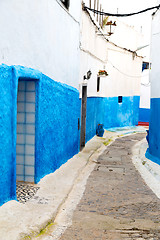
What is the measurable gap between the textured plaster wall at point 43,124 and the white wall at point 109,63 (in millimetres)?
2491

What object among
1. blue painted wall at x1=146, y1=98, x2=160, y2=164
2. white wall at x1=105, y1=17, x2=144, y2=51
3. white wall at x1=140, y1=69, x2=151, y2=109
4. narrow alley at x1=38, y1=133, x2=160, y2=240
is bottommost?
narrow alley at x1=38, y1=133, x2=160, y2=240

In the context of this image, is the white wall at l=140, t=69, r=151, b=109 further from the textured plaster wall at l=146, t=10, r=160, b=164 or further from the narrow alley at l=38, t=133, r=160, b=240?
the narrow alley at l=38, t=133, r=160, b=240

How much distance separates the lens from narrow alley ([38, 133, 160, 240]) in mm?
4762

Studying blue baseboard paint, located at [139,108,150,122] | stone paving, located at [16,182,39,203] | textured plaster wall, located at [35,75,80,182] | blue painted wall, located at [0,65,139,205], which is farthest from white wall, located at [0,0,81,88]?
blue baseboard paint, located at [139,108,150,122]

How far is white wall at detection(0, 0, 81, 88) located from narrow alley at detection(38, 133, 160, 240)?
2.70 metres

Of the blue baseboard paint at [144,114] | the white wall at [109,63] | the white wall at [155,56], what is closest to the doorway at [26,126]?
the white wall at [155,56]

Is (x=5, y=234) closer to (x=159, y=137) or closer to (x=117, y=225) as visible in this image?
(x=117, y=225)

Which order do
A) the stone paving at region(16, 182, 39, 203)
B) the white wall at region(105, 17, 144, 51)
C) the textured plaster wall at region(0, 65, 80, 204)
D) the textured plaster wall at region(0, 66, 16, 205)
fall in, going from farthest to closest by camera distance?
the white wall at region(105, 17, 144, 51)
the stone paving at region(16, 182, 39, 203)
the textured plaster wall at region(0, 65, 80, 204)
the textured plaster wall at region(0, 66, 16, 205)

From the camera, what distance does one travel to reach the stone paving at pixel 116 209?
4.76m

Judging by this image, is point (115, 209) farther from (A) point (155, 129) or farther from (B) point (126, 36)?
(B) point (126, 36)

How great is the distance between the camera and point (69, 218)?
5371mm

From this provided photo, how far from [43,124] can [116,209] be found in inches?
94.0

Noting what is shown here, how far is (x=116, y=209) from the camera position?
19.4 ft

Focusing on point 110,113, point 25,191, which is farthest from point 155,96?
point 110,113
